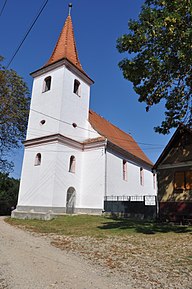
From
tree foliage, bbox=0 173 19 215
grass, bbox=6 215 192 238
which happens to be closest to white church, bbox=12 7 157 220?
grass, bbox=6 215 192 238

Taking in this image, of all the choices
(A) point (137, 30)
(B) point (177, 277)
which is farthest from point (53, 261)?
(A) point (137, 30)

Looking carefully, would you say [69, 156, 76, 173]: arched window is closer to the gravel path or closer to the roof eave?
the roof eave

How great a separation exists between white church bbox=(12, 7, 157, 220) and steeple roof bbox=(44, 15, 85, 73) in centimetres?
14

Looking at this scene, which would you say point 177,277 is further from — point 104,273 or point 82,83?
point 82,83

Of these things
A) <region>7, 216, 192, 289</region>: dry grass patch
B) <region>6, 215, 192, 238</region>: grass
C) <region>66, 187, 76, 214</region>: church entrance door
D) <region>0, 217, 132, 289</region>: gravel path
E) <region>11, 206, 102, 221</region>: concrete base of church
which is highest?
<region>66, 187, 76, 214</region>: church entrance door

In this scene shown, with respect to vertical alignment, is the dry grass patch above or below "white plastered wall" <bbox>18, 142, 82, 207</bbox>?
below

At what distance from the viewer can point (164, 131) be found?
12.1m

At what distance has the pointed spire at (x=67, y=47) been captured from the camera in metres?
24.8

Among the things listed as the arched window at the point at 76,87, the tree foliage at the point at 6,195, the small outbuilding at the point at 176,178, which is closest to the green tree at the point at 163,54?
the small outbuilding at the point at 176,178

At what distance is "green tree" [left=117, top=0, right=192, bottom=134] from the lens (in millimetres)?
8625

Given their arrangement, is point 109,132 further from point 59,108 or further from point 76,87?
point 59,108

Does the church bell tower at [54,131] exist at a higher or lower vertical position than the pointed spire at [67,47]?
lower

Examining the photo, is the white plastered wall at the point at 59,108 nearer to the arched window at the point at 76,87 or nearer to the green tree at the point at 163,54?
the arched window at the point at 76,87

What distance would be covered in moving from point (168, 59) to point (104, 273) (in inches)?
312
